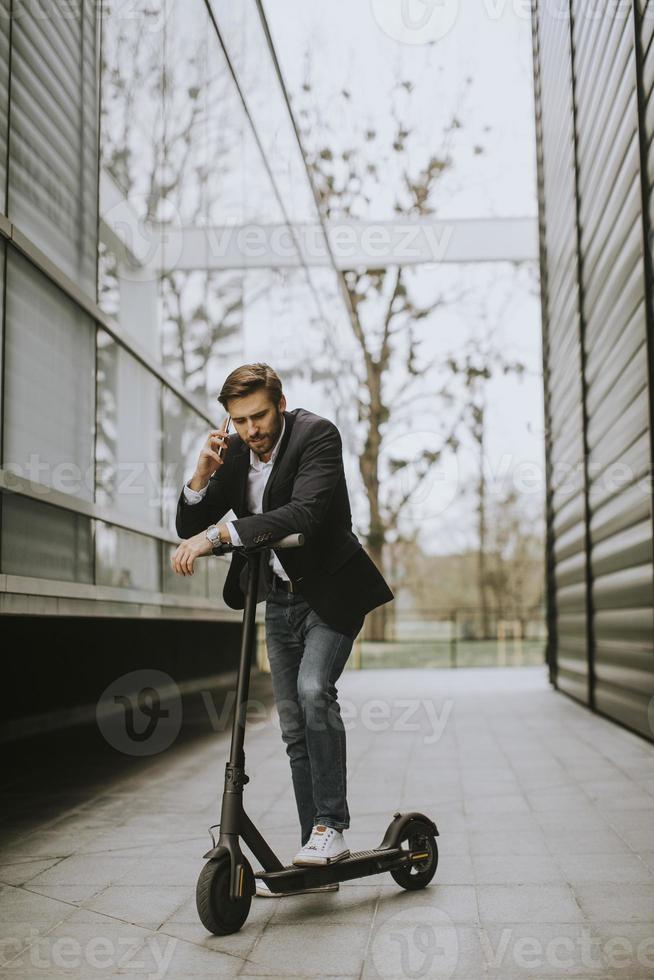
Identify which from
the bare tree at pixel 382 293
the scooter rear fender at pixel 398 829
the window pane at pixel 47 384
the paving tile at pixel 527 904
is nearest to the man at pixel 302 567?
the scooter rear fender at pixel 398 829

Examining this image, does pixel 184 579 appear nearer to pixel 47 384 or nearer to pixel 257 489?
pixel 47 384

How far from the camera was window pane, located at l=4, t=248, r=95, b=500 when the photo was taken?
184 inches

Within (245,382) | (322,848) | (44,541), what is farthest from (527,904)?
(44,541)

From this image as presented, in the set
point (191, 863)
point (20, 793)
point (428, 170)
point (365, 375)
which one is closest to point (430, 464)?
point (365, 375)

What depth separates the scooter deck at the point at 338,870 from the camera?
128 inches

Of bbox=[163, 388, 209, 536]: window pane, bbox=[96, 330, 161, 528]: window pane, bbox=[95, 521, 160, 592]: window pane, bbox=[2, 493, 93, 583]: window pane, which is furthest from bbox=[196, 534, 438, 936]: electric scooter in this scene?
bbox=[163, 388, 209, 536]: window pane

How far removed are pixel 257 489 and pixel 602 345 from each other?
6256mm

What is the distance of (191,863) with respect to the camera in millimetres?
4125

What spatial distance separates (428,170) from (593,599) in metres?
9.77

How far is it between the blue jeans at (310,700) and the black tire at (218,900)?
1.37ft

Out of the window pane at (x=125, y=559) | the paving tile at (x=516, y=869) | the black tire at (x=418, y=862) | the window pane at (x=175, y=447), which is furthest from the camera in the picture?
the window pane at (x=175, y=447)

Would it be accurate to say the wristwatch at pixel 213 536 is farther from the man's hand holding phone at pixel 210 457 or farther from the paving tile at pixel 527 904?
the paving tile at pixel 527 904

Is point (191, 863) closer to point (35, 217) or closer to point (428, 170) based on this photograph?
point (35, 217)

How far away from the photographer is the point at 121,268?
21.4ft
